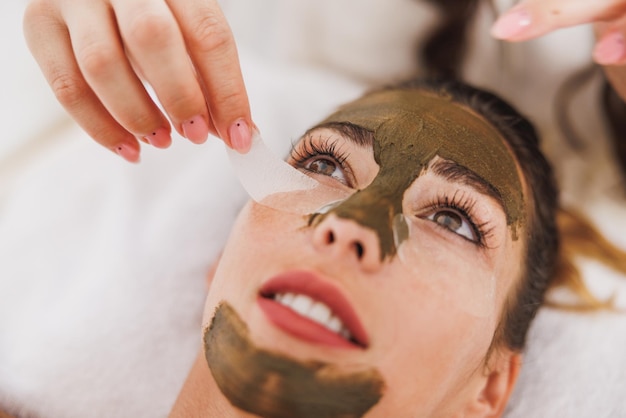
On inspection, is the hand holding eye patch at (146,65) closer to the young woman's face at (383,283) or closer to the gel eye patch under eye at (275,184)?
the gel eye patch under eye at (275,184)

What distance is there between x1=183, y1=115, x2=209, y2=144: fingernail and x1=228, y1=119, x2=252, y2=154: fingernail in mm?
35

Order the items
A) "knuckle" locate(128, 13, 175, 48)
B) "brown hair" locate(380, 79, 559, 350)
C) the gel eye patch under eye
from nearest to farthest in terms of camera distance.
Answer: "knuckle" locate(128, 13, 175, 48) → the gel eye patch under eye → "brown hair" locate(380, 79, 559, 350)

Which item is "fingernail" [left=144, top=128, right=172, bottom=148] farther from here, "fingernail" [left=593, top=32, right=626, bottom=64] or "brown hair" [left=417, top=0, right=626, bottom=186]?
"brown hair" [left=417, top=0, right=626, bottom=186]

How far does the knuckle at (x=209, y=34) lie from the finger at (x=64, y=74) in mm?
168

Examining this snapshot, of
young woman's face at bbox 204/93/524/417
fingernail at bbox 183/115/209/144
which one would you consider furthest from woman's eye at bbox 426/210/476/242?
fingernail at bbox 183/115/209/144

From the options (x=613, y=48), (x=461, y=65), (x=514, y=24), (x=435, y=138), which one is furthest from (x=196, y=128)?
(x=461, y=65)

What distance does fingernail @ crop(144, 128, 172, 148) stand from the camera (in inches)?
31.2

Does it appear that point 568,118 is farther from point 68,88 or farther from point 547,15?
point 68,88

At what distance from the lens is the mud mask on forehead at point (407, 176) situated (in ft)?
2.59

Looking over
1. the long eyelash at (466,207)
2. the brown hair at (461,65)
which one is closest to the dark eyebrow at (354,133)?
the long eyelash at (466,207)

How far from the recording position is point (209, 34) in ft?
2.44

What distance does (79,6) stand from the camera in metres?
0.78

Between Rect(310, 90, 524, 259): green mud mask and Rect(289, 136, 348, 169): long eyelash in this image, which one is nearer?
Rect(310, 90, 524, 259): green mud mask

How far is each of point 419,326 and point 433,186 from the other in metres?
0.21
